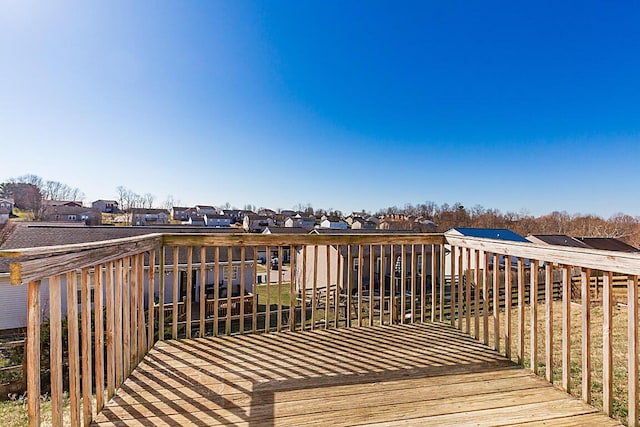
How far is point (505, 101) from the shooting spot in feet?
42.3

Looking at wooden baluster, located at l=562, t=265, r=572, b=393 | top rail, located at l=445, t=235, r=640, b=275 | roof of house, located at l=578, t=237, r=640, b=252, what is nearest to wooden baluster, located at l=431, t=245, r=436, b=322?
top rail, located at l=445, t=235, r=640, b=275

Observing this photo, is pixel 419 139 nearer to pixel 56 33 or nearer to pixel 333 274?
pixel 333 274

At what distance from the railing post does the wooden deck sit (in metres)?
0.65

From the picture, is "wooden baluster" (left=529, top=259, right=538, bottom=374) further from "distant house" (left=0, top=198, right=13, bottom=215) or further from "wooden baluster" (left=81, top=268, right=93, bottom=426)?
"distant house" (left=0, top=198, right=13, bottom=215)

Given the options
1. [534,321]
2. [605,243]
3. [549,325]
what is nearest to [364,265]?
[534,321]

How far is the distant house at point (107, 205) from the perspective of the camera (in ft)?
166

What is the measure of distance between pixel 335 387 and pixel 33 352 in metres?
1.58

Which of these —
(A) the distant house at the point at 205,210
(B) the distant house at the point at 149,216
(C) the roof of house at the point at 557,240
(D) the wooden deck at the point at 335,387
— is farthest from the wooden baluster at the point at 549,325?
(A) the distant house at the point at 205,210

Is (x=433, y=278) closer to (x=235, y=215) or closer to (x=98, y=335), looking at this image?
(x=98, y=335)

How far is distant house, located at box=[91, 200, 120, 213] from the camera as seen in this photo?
50.7 metres

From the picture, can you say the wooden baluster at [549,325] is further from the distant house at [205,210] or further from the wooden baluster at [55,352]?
the distant house at [205,210]

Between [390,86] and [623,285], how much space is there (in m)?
10.7

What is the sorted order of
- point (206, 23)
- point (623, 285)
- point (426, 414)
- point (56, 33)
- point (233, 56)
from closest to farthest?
point (426, 414)
point (56, 33)
point (206, 23)
point (233, 56)
point (623, 285)

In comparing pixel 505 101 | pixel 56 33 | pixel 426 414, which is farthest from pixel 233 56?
pixel 505 101
